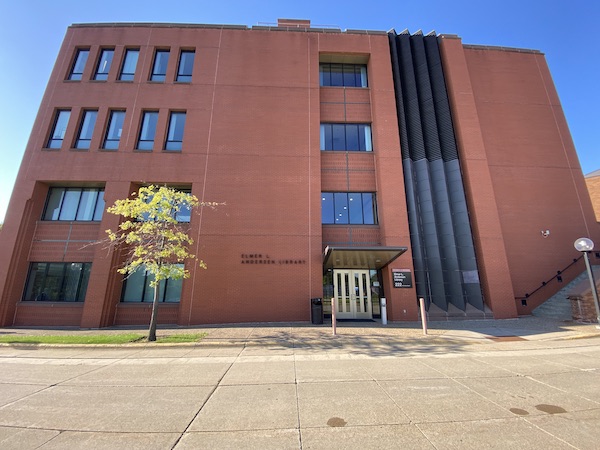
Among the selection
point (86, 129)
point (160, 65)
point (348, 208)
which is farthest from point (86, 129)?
point (348, 208)

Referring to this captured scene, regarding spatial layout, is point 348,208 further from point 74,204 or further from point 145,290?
point 74,204

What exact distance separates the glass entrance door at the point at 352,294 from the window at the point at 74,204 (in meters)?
14.9

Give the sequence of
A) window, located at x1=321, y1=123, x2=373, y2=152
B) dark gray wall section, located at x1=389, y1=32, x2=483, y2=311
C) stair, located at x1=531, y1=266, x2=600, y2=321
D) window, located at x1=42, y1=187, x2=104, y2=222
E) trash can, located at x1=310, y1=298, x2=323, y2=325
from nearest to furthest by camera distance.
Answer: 1. trash can, located at x1=310, y1=298, x2=323, y2=325
2. stair, located at x1=531, y1=266, x2=600, y2=321
3. dark gray wall section, located at x1=389, y1=32, x2=483, y2=311
4. window, located at x1=42, y1=187, x2=104, y2=222
5. window, located at x1=321, y1=123, x2=373, y2=152

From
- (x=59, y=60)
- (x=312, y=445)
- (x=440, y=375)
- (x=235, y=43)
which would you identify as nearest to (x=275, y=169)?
(x=235, y=43)

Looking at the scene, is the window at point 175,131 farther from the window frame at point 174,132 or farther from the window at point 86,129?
the window at point 86,129

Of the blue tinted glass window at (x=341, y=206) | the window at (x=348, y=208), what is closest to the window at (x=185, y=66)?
the window at (x=348, y=208)

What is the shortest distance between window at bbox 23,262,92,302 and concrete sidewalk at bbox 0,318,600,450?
610 cm

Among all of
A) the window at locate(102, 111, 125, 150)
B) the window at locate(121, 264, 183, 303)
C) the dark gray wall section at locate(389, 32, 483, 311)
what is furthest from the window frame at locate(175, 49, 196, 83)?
the dark gray wall section at locate(389, 32, 483, 311)

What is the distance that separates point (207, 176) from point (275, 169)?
4.16 metres

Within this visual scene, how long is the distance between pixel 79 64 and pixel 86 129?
18.2 feet

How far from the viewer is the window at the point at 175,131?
54.4 ft

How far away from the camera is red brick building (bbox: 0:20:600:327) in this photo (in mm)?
14469

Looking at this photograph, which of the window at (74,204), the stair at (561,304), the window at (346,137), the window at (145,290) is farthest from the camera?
the window at (346,137)

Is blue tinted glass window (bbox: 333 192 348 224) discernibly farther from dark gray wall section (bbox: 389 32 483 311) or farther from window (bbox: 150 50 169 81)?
window (bbox: 150 50 169 81)
